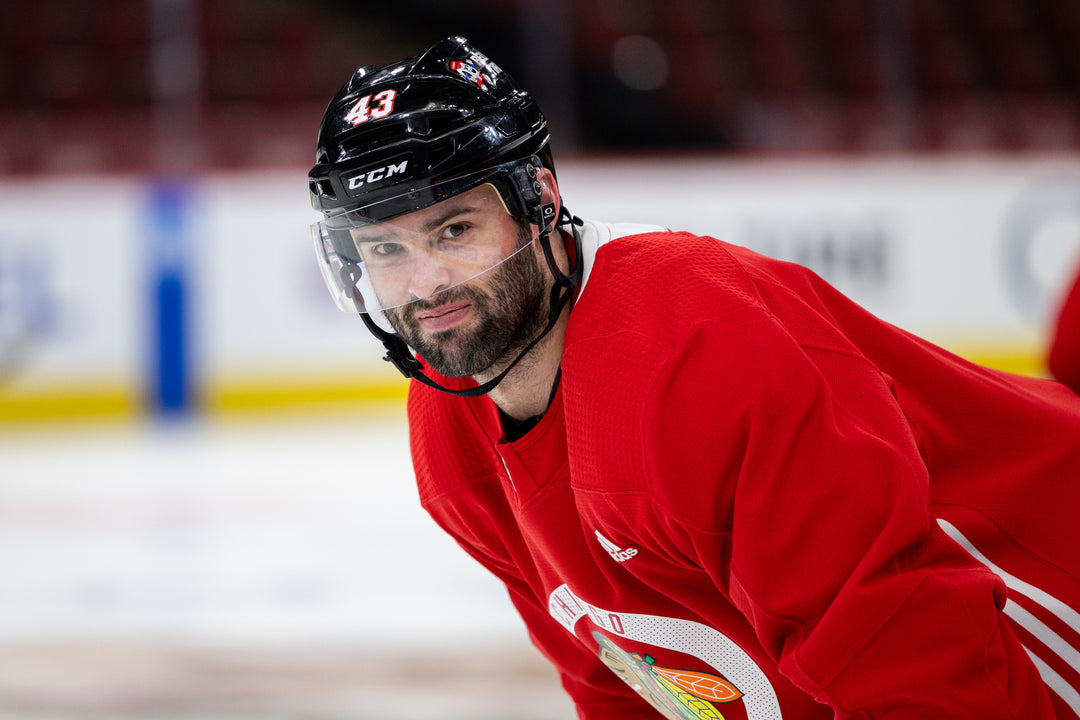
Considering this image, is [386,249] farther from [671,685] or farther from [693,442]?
[671,685]

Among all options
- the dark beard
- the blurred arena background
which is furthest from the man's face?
the blurred arena background

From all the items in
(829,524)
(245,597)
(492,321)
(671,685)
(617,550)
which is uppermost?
(492,321)

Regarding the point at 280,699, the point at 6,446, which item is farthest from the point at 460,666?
the point at 6,446

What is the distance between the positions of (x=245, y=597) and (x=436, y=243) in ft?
8.02

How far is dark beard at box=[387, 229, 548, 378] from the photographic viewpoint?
1312 millimetres

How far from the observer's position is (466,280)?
1.31 m

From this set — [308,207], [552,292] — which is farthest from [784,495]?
[308,207]

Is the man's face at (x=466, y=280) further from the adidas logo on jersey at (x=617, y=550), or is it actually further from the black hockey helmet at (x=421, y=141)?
the adidas logo on jersey at (x=617, y=550)

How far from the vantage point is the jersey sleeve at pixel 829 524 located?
105 centimetres

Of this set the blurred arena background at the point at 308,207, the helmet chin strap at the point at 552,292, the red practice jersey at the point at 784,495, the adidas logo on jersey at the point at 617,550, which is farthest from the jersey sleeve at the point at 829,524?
the blurred arena background at the point at 308,207

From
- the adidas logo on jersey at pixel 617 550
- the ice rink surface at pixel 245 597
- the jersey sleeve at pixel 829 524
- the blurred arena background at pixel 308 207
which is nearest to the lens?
the jersey sleeve at pixel 829 524

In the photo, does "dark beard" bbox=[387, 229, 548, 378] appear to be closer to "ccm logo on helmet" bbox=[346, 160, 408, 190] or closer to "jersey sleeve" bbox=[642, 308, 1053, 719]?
"ccm logo on helmet" bbox=[346, 160, 408, 190]

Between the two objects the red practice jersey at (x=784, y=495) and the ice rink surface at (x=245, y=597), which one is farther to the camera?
the ice rink surface at (x=245, y=597)

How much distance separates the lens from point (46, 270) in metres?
6.11
